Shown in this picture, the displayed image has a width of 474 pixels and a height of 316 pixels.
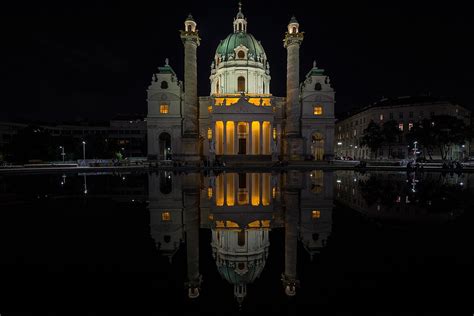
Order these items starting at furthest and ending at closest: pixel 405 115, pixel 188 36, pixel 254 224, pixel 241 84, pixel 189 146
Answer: pixel 405 115 → pixel 241 84 → pixel 188 36 → pixel 189 146 → pixel 254 224

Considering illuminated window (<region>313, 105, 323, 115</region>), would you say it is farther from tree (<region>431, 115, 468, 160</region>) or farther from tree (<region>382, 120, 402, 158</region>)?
tree (<region>431, 115, 468, 160</region>)

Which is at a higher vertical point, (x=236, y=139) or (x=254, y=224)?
(x=236, y=139)

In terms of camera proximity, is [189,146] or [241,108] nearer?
[189,146]

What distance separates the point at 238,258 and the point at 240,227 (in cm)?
284

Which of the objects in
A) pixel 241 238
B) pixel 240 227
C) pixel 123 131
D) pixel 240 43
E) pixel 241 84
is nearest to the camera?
pixel 241 238

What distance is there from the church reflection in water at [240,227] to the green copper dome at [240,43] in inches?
2126

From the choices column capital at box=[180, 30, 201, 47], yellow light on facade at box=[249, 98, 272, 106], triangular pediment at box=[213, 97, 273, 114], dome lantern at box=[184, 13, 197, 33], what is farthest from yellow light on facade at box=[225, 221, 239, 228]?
dome lantern at box=[184, 13, 197, 33]

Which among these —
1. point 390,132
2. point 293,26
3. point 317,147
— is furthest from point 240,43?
point 390,132

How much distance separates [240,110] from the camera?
54.7 metres

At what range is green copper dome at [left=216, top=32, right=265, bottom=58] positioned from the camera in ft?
215

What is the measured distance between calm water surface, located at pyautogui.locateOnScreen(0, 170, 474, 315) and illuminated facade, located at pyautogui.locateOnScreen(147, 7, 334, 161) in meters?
34.8

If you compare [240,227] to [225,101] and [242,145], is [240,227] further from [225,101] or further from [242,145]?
[242,145]

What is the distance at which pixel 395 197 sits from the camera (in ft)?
55.4

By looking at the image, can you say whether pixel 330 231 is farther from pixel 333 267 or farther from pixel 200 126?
pixel 200 126
